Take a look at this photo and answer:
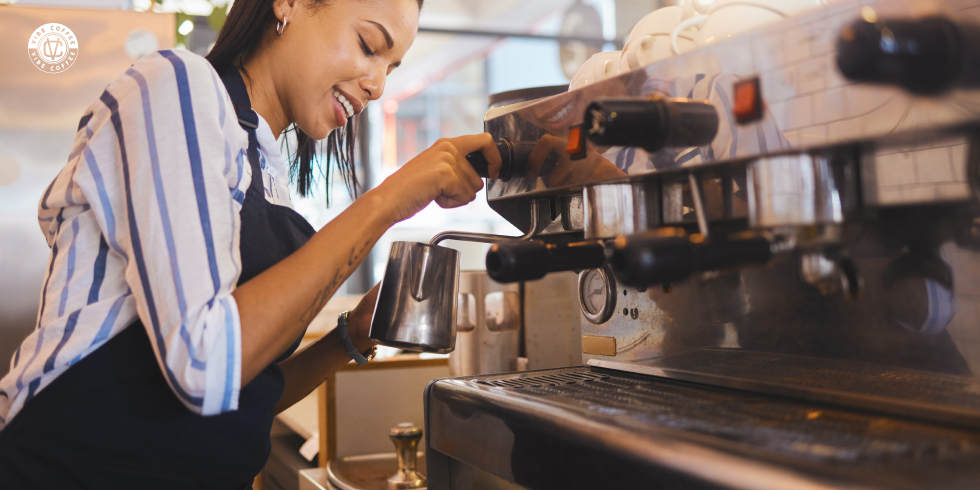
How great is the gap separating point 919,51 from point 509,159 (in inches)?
16.1

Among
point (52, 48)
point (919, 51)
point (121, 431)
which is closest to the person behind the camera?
point (919, 51)

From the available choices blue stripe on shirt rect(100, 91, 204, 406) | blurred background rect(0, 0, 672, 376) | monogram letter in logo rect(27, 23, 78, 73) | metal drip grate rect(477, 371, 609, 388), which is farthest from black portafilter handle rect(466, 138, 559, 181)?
monogram letter in logo rect(27, 23, 78, 73)

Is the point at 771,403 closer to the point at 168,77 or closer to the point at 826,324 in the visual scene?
the point at 826,324

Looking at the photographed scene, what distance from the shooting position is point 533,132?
0.73 m

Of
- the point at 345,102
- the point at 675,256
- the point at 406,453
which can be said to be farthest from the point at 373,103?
the point at 675,256

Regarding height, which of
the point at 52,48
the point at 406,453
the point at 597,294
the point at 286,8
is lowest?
the point at 406,453

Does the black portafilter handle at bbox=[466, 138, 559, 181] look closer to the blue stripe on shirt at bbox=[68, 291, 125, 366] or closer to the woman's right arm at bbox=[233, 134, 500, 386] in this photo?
the woman's right arm at bbox=[233, 134, 500, 386]

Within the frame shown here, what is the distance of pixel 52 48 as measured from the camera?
179 cm

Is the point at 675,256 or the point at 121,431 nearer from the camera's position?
the point at 675,256

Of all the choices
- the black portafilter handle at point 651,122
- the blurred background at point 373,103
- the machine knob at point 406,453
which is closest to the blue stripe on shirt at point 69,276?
the black portafilter handle at point 651,122

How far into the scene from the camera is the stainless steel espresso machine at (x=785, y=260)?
0.42 m

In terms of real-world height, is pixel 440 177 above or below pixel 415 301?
above

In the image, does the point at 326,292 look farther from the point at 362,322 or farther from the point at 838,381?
the point at 838,381

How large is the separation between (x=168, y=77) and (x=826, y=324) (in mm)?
580
